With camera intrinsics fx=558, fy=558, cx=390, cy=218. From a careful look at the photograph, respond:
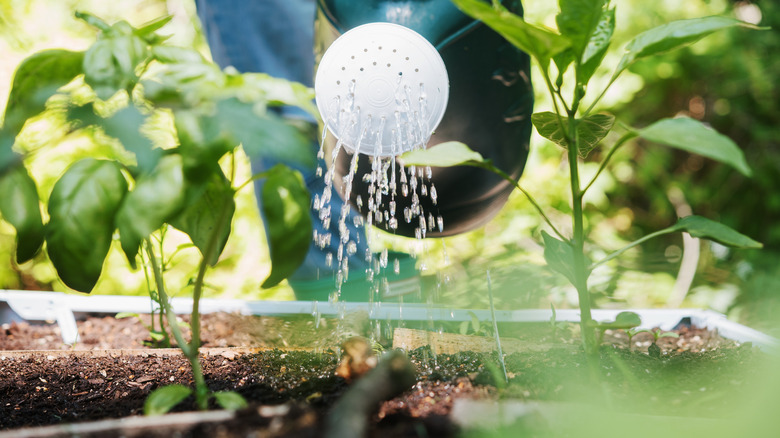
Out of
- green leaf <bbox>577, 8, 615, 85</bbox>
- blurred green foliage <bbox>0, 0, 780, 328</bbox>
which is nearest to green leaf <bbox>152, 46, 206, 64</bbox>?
green leaf <bbox>577, 8, 615, 85</bbox>

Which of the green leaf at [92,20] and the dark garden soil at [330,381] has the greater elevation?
the green leaf at [92,20]

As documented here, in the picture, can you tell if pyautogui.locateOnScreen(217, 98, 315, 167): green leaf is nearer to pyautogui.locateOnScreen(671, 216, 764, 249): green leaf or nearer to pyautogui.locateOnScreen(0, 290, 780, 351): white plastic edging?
pyautogui.locateOnScreen(671, 216, 764, 249): green leaf

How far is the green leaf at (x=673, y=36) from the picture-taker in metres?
0.60

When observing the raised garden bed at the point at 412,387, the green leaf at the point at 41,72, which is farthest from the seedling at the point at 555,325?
the green leaf at the point at 41,72

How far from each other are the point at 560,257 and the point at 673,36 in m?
0.29

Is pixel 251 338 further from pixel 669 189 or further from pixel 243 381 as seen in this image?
pixel 669 189

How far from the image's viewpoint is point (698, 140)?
502mm

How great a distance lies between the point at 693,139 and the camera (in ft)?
1.66

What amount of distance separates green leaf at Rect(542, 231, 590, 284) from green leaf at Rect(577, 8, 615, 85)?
209 mm

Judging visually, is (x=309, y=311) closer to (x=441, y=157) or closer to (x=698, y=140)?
(x=441, y=157)

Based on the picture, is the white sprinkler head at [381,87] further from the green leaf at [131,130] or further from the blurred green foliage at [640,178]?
the blurred green foliage at [640,178]

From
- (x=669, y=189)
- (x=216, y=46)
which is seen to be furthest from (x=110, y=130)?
(x=669, y=189)

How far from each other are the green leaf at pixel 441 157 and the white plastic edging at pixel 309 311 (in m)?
0.57

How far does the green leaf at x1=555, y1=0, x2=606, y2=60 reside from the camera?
0.62 meters
